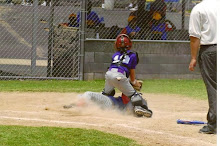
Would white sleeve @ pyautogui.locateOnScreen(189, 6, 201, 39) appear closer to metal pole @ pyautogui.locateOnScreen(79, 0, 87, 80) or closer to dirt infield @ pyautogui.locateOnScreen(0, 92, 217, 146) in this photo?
dirt infield @ pyautogui.locateOnScreen(0, 92, 217, 146)

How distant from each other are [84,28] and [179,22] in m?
3.02

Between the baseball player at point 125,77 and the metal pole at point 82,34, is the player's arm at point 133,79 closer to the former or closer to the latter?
the baseball player at point 125,77

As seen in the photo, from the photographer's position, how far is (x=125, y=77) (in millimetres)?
8586

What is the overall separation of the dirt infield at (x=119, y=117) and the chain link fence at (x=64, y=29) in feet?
10.4

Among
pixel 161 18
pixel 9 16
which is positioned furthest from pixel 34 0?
pixel 161 18

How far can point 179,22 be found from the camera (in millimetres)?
15734

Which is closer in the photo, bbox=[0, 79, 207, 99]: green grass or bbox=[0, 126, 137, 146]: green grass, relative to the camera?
bbox=[0, 126, 137, 146]: green grass

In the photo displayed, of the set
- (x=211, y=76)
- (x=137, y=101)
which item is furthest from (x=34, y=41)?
(x=211, y=76)

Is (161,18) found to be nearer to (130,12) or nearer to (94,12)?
(130,12)

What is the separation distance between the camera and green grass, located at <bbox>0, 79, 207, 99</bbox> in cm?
1210

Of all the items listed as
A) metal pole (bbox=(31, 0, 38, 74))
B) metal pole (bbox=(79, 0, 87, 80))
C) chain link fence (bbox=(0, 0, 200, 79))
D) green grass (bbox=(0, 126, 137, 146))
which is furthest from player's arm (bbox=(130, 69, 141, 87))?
metal pole (bbox=(31, 0, 38, 74))

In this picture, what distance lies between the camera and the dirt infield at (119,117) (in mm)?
6832

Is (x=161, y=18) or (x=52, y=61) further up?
(x=161, y=18)

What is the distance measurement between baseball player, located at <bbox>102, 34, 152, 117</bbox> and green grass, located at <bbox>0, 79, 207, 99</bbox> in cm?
319
